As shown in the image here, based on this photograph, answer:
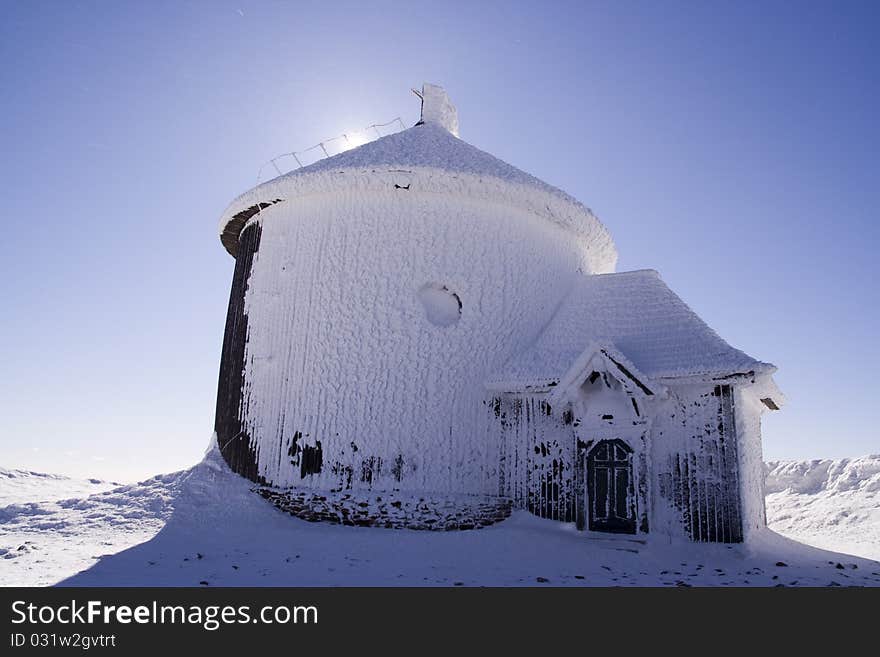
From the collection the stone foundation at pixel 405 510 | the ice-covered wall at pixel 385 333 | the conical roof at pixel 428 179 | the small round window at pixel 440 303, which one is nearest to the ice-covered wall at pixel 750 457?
the stone foundation at pixel 405 510

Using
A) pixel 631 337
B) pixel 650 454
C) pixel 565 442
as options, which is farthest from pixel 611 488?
pixel 631 337

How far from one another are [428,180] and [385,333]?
3.21 m

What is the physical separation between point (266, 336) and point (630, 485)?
7.69 meters

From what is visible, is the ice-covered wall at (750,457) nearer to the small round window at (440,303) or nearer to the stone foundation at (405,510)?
the stone foundation at (405,510)

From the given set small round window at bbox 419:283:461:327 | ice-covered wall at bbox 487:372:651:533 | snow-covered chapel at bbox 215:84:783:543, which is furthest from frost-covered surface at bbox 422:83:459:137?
ice-covered wall at bbox 487:372:651:533

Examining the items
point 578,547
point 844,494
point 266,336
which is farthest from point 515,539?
point 844,494

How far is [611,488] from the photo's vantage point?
11406 mm

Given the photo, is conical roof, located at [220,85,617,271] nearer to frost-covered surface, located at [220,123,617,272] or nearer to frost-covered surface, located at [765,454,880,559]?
frost-covered surface, located at [220,123,617,272]

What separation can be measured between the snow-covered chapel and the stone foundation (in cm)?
3

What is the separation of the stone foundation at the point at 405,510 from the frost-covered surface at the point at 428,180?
5.63m

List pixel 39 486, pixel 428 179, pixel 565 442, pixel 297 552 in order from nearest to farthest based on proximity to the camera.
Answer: pixel 297 552
pixel 565 442
pixel 428 179
pixel 39 486

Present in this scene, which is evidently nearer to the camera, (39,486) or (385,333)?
(385,333)

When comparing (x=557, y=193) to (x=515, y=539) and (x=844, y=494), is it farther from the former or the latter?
(x=844, y=494)

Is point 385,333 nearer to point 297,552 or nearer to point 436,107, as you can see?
point 297,552
